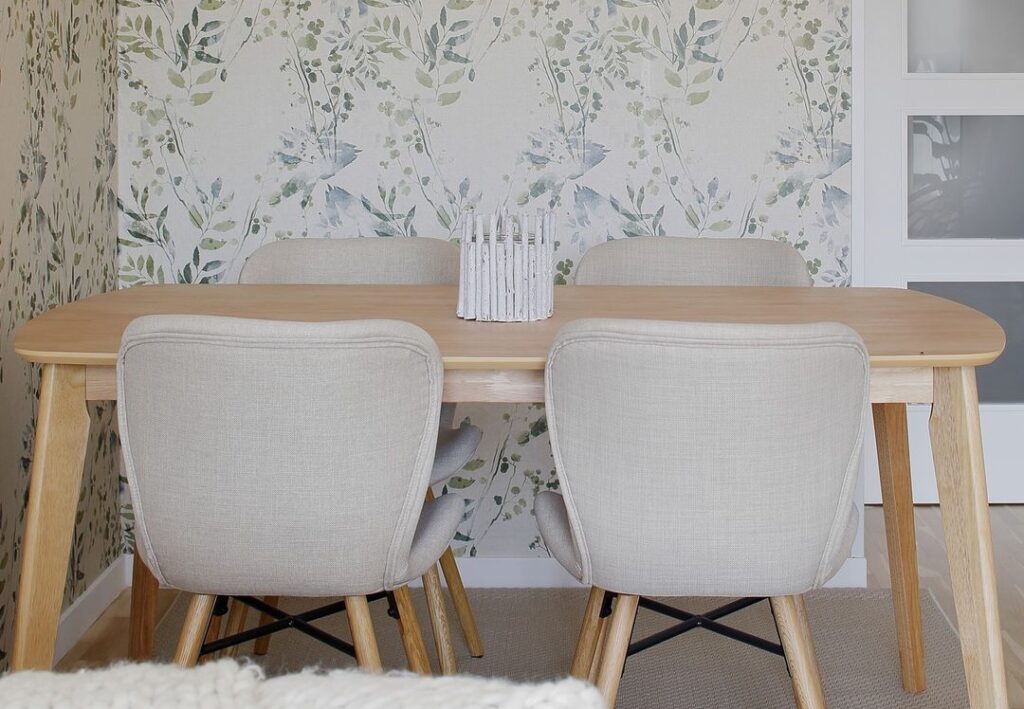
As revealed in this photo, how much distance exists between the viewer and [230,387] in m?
1.38

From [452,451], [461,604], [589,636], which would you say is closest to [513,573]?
[461,604]

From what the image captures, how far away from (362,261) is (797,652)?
136 centimetres

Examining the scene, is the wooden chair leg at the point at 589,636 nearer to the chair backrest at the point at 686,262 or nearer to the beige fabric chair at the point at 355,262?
the beige fabric chair at the point at 355,262

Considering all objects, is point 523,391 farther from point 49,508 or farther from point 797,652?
point 49,508

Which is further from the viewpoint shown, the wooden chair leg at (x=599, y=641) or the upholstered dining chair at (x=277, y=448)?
the wooden chair leg at (x=599, y=641)

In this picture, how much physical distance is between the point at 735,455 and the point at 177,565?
77 cm

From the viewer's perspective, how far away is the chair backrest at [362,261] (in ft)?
8.18

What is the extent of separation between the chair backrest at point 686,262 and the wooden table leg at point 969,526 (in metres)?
0.89

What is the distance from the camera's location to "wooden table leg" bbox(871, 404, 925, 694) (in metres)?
2.11

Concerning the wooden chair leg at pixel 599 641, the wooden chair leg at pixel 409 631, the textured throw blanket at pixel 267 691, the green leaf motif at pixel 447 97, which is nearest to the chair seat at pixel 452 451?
the wooden chair leg at pixel 409 631

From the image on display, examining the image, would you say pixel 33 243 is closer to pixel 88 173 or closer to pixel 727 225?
pixel 88 173

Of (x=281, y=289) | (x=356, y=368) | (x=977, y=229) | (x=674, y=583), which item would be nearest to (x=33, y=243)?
(x=281, y=289)

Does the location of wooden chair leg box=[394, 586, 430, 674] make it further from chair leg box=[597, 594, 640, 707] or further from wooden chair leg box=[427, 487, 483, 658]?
wooden chair leg box=[427, 487, 483, 658]

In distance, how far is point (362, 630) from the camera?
1.59 metres
